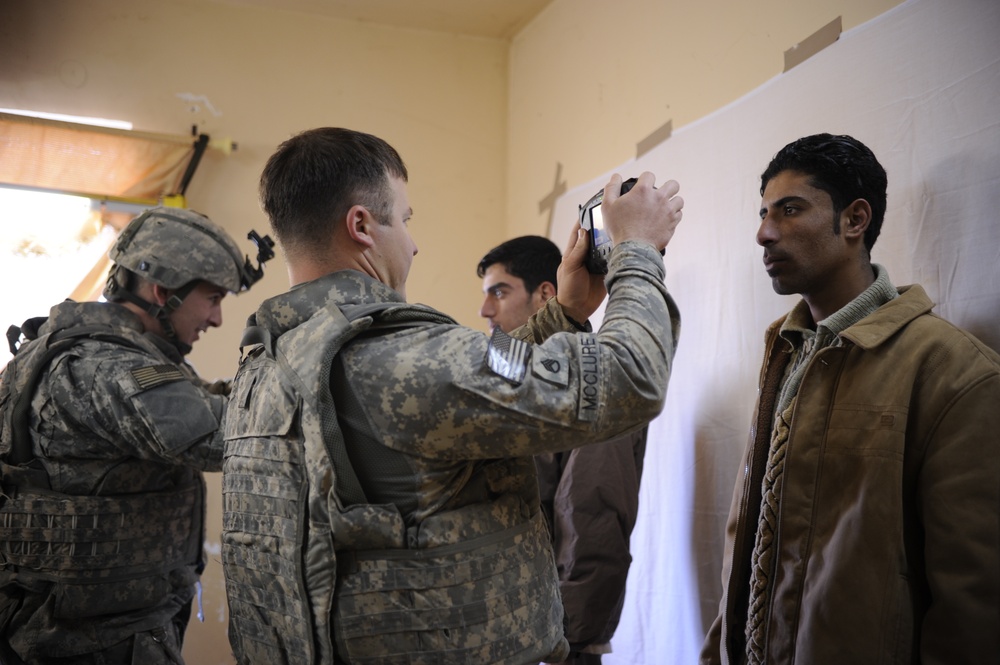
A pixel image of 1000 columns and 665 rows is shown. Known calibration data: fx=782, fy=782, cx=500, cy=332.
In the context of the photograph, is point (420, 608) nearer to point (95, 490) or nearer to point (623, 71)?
point (95, 490)

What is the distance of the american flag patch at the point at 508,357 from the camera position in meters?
1.00

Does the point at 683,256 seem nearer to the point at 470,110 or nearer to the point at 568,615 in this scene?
the point at 568,615

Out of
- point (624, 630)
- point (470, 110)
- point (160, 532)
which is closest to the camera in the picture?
point (160, 532)

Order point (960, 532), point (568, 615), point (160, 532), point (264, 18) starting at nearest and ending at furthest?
1. point (960, 532)
2. point (568, 615)
3. point (160, 532)
4. point (264, 18)

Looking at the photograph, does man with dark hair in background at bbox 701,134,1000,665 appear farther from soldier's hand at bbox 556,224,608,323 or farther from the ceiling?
the ceiling

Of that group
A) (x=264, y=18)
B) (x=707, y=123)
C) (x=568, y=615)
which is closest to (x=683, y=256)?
(x=707, y=123)

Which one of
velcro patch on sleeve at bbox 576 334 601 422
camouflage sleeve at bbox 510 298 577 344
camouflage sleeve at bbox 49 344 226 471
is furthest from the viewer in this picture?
camouflage sleeve at bbox 49 344 226 471

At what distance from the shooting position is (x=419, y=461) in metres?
1.08

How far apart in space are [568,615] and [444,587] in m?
0.91

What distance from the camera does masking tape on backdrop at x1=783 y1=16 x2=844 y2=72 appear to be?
1833 mm

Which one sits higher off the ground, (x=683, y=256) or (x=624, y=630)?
(x=683, y=256)

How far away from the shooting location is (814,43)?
6.23 feet

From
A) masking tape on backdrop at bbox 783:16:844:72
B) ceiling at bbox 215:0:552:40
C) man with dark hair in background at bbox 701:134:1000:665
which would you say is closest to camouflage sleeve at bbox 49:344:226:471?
man with dark hair in background at bbox 701:134:1000:665

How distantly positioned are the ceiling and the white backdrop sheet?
117 centimetres
